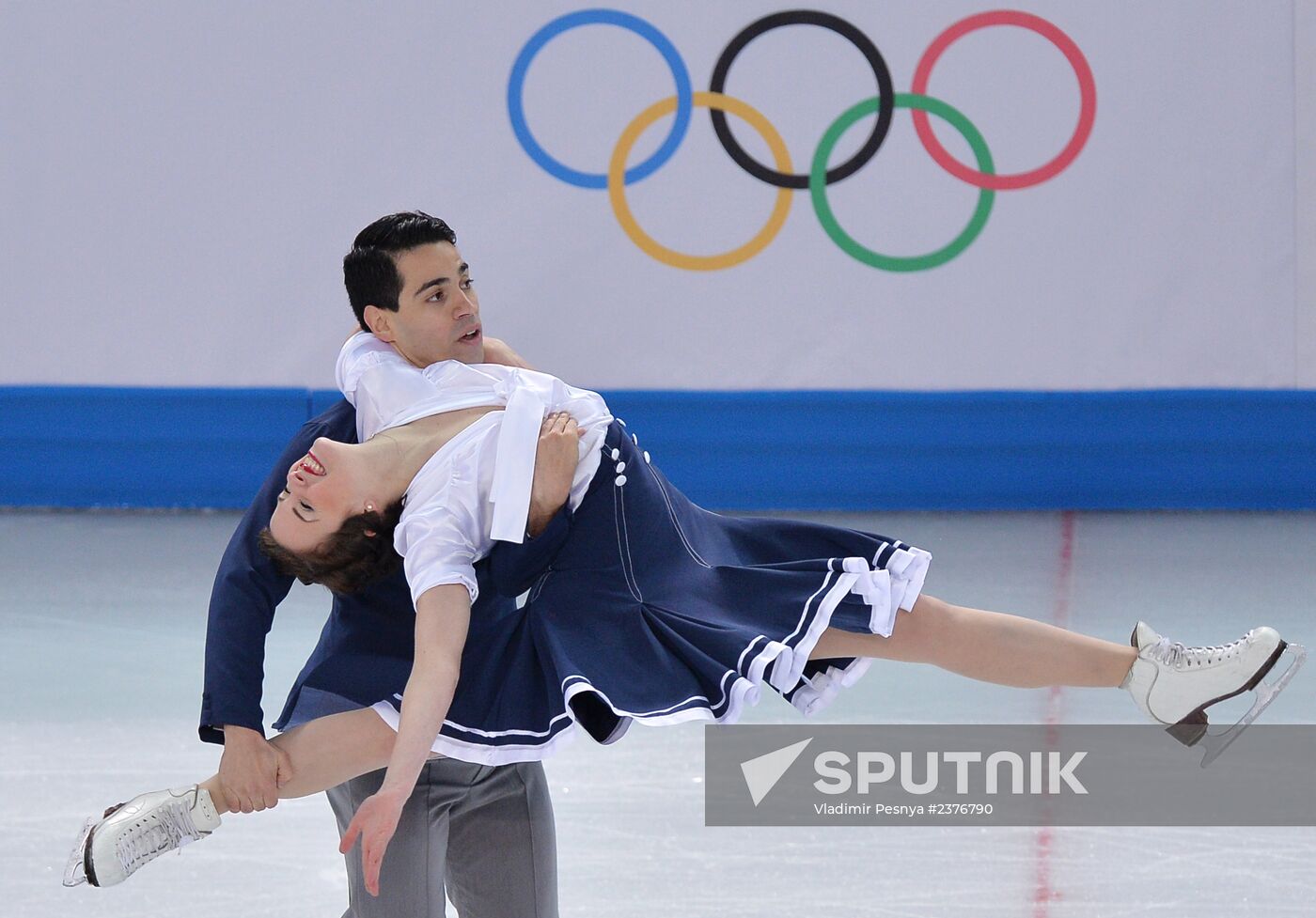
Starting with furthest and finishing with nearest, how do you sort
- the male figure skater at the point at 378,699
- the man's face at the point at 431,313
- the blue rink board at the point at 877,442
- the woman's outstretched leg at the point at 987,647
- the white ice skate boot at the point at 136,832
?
1. the blue rink board at the point at 877,442
2. the man's face at the point at 431,313
3. the woman's outstretched leg at the point at 987,647
4. the male figure skater at the point at 378,699
5. the white ice skate boot at the point at 136,832

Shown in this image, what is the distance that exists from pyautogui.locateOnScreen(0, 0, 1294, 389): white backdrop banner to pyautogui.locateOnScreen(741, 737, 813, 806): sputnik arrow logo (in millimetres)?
2605

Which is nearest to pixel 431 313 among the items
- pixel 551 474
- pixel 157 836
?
pixel 551 474

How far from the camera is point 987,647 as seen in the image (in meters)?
2.36

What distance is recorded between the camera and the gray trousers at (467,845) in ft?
7.30

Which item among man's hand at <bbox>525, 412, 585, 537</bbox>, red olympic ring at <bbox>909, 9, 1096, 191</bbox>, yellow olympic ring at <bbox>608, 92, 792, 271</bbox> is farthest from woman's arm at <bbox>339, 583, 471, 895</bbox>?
red olympic ring at <bbox>909, 9, 1096, 191</bbox>

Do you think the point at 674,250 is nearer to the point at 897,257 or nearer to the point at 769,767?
the point at 897,257

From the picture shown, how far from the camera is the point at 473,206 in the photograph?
19.0 ft

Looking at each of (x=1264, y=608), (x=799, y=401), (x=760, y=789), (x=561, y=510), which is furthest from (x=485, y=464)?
(x=799, y=401)

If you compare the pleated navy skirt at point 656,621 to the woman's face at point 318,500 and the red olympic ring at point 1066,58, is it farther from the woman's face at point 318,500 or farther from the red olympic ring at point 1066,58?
the red olympic ring at point 1066,58

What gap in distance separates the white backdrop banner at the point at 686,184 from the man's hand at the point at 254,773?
371cm

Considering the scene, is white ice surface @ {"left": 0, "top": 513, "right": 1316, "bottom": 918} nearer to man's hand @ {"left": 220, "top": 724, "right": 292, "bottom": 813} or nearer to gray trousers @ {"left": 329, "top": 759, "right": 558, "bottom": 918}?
gray trousers @ {"left": 329, "top": 759, "right": 558, "bottom": 918}

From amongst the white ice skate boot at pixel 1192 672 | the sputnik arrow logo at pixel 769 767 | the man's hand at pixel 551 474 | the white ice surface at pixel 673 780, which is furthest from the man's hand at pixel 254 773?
the sputnik arrow logo at pixel 769 767

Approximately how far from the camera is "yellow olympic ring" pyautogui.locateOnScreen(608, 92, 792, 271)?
5.72m

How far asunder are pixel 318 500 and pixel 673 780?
131cm
